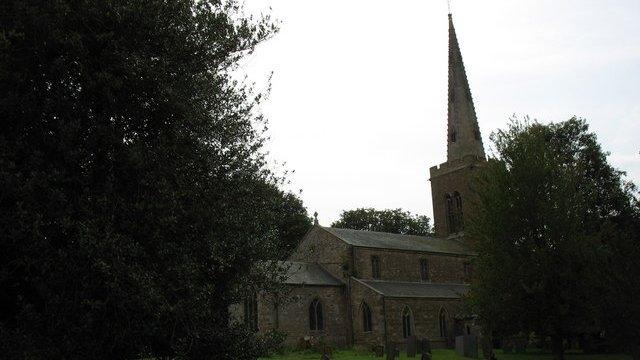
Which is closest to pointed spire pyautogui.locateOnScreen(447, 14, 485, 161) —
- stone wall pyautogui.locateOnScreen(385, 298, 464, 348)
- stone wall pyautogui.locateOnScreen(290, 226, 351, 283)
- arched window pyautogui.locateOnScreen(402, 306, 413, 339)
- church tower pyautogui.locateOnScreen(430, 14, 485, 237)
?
church tower pyautogui.locateOnScreen(430, 14, 485, 237)

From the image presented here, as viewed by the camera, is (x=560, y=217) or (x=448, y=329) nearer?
(x=560, y=217)

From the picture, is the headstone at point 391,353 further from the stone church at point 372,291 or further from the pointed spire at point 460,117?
the pointed spire at point 460,117

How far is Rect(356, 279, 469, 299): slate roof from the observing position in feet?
132

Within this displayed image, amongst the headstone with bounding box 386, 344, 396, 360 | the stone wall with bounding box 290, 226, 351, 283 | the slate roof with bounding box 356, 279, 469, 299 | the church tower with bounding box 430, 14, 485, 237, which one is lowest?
the headstone with bounding box 386, 344, 396, 360

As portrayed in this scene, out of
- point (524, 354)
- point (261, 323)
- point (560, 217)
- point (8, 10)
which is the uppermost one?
point (8, 10)

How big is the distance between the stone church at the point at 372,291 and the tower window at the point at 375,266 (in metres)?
0.08

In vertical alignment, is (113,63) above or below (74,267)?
above

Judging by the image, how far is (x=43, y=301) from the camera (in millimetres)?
10164

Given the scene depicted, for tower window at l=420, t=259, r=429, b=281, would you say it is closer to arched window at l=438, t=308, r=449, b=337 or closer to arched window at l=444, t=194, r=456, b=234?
arched window at l=438, t=308, r=449, b=337

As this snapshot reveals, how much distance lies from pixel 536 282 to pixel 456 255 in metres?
26.4

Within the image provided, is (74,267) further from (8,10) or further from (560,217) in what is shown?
(560,217)

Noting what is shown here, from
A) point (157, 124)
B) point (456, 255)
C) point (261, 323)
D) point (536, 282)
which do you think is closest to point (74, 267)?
point (157, 124)

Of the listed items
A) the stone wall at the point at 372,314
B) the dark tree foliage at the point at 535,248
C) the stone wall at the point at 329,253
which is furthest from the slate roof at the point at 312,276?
the dark tree foliage at the point at 535,248

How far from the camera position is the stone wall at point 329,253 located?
41.9 metres
